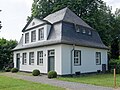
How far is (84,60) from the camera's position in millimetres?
24359

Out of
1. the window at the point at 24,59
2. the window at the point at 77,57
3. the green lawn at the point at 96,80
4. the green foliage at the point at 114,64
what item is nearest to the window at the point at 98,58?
the green foliage at the point at 114,64

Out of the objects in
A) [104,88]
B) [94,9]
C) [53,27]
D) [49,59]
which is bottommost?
[104,88]

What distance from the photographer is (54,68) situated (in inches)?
885

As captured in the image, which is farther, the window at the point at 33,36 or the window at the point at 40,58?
the window at the point at 33,36

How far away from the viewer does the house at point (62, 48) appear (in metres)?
22.1

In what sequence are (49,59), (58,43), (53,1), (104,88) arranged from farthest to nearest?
(53,1) → (49,59) → (58,43) → (104,88)

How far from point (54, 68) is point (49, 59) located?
130cm

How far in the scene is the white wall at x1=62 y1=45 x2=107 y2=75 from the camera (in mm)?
21875

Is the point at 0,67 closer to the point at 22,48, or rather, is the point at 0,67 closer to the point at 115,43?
the point at 22,48

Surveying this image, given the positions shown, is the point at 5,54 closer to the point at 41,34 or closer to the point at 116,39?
the point at 41,34

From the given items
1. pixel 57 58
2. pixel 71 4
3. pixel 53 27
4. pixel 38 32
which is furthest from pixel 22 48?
pixel 71 4

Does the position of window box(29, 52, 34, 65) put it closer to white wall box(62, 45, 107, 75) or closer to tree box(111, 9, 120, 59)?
white wall box(62, 45, 107, 75)

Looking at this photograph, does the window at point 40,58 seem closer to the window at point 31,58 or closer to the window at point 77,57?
the window at point 31,58

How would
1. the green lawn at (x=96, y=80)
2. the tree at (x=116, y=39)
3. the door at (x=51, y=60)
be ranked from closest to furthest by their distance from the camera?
the green lawn at (x=96, y=80) → the door at (x=51, y=60) → the tree at (x=116, y=39)
